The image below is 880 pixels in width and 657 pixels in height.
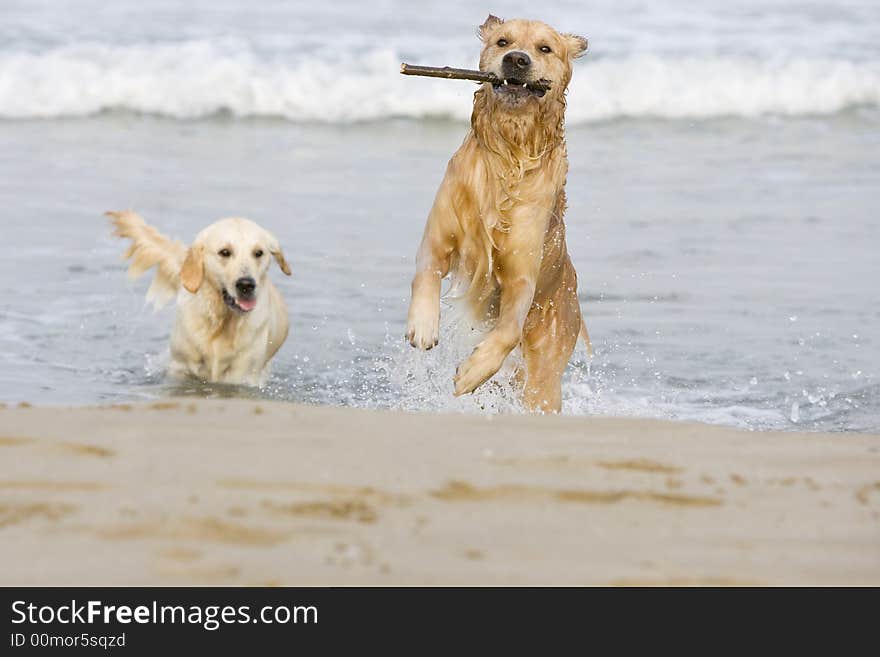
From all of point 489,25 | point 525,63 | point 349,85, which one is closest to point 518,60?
point 525,63

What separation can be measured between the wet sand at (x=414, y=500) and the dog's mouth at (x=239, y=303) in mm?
2855

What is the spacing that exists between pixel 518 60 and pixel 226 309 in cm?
249

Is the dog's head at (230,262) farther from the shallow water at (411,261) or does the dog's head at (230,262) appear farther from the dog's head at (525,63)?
the dog's head at (525,63)

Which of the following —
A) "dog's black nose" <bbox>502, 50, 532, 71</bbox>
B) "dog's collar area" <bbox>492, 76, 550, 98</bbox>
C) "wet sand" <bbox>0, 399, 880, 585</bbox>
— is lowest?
"wet sand" <bbox>0, 399, 880, 585</bbox>

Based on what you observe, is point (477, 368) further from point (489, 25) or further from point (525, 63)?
point (489, 25)

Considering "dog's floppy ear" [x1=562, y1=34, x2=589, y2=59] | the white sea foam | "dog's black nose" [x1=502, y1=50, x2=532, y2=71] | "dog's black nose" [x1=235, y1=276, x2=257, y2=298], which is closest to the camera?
"dog's black nose" [x1=502, y1=50, x2=532, y2=71]

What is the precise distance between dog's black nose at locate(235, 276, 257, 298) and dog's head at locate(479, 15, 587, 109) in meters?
1.97

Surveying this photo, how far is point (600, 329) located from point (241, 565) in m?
4.81

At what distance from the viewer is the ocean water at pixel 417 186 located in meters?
6.57

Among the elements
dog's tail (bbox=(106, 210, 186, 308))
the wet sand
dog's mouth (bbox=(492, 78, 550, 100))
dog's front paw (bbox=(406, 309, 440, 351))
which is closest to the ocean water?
dog's tail (bbox=(106, 210, 186, 308))

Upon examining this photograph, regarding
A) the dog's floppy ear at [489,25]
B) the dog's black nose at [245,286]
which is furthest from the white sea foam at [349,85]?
the dog's floppy ear at [489,25]

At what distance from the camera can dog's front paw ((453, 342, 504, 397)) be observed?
185 inches

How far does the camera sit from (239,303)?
658 cm

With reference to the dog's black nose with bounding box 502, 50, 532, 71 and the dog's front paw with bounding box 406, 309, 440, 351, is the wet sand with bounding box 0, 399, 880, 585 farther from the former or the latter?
the dog's black nose with bounding box 502, 50, 532, 71
